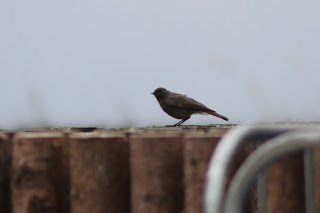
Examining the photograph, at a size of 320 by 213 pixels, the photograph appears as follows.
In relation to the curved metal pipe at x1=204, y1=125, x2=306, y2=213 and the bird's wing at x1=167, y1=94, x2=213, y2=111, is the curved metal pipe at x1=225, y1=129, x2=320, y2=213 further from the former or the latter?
the bird's wing at x1=167, y1=94, x2=213, y2=111

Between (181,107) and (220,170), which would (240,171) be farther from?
(181,107)

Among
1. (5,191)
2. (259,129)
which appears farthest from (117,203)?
(259,129)

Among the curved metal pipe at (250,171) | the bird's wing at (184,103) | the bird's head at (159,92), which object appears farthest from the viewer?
the bird's head at (159,92)

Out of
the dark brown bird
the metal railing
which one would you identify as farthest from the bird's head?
the metal railing

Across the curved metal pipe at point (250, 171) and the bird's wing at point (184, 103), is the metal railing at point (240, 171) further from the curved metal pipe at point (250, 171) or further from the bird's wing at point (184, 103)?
the bird's wing at point (184, 103)

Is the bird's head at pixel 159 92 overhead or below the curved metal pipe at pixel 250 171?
overhead

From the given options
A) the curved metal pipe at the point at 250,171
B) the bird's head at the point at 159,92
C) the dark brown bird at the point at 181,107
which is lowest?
the curved metal pipe at the point at 250,171

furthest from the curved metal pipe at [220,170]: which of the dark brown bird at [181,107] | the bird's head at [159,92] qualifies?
the bird's head at [159,92]

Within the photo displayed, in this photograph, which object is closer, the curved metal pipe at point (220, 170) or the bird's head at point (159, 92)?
the curved metal pipe at point (220, 170)

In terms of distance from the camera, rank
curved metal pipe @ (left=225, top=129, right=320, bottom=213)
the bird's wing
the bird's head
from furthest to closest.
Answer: the bird's head
the bird's wing
curved metal pipe @ (left=225, top=129, right=320, bottom=213)
